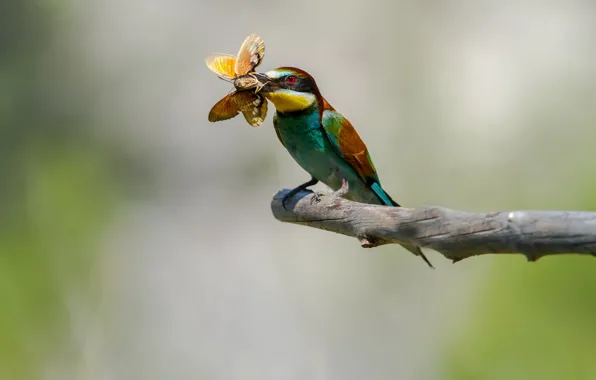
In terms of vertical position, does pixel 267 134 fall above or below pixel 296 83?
below

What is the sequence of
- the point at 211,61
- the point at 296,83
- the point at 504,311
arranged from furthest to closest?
the point at 504,311
the point at 296,83
the point at 211,61

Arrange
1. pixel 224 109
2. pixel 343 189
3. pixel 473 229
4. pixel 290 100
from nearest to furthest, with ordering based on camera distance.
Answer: pixel 473 229 → pixel 224 109 → pixel 290 100 → pixel 343 189

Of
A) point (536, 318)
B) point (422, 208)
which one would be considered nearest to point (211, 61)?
point (422, 208)

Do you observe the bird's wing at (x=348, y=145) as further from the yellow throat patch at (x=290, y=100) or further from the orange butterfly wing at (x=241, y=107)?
the orange butterfly wing at (x=241, y=107)

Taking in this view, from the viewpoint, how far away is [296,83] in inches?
78.7

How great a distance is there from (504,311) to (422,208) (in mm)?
2075

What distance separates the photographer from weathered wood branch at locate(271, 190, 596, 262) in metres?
1.08

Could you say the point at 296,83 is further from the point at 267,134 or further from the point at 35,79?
the point at 35,79

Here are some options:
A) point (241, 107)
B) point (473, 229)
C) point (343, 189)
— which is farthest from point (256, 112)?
point (473, 229)

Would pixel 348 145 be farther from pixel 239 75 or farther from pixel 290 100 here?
pixel 239 75

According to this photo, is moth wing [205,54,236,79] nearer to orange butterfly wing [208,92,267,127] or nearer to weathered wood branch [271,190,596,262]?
orange butterfly wing [208,92,267,127]

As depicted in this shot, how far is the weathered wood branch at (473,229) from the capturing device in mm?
1076

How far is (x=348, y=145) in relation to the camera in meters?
2.07

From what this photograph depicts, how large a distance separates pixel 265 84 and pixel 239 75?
10cm
